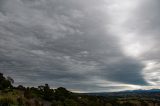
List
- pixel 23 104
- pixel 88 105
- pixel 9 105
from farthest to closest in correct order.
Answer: pixel 88 105
pixel 23 104
pixel 9 105

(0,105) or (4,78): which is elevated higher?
(4,78)

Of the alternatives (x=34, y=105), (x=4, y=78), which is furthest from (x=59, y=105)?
(x=4, y=78)

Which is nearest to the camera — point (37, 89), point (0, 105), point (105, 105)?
point (0, 105)

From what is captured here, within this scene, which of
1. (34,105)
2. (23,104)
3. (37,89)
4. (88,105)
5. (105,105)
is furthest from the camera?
(37,89)

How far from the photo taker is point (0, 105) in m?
34.5

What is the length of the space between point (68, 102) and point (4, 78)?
33.7 meters

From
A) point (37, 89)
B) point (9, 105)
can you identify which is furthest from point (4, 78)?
point (9, 105)

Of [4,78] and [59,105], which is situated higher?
[4,78]

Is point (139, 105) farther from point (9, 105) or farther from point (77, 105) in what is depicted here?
point (9, 105)

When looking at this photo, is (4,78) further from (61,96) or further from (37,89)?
(61,96)

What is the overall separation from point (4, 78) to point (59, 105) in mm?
34842

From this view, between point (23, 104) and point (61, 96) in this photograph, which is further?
point (61, 96)

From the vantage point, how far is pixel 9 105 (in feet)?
123

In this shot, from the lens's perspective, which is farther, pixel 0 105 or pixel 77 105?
pixel 77 105
